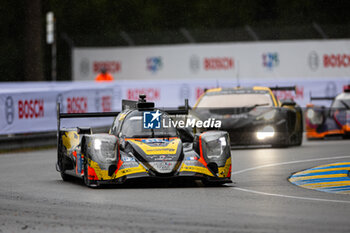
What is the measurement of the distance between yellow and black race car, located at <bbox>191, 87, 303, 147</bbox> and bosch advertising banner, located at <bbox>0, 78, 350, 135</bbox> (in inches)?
22.8

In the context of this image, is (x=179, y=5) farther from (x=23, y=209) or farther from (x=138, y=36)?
(x=23, y=209)

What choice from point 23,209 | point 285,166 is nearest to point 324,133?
point 285,166

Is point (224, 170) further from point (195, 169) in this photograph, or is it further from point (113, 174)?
point (113, 174)

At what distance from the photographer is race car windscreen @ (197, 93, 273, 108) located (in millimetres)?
19422

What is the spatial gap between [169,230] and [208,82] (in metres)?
20.9

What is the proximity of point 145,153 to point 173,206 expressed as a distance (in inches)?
74.6

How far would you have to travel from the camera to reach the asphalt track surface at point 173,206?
8.38 metres

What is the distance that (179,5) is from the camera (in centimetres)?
4944

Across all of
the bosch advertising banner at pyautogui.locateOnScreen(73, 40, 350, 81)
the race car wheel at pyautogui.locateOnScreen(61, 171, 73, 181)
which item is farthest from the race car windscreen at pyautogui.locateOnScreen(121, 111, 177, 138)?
the bosch advertising banner at pyautogui.locateOnScreen(73, 40, 350, 81)

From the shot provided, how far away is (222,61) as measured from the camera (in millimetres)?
36125

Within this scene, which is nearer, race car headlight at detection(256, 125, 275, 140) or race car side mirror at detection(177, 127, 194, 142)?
race car side mirror at detection(177, 127, 194, 142)

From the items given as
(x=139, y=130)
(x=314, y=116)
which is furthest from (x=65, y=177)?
(x=314, y=116)

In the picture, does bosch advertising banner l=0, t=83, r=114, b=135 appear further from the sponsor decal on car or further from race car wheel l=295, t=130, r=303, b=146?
the sponsor decal on car

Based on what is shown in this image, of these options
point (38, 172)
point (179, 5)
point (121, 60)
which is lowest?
point (38, 172)
